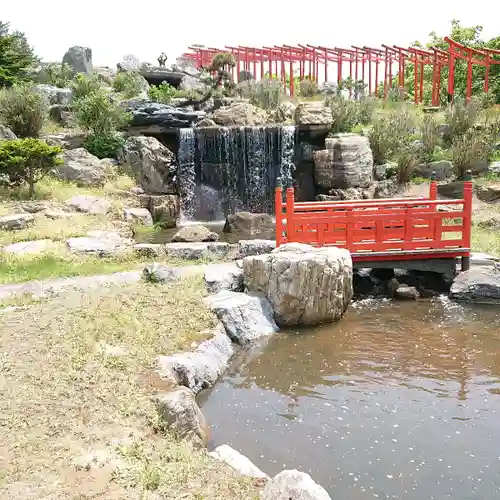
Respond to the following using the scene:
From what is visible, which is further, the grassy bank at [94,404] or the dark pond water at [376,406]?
the dark pond water at [376,406]

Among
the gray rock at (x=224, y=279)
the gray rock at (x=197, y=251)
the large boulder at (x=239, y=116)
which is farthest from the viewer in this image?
the large boulder at (x=239, y=116)

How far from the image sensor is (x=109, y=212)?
46.0ft

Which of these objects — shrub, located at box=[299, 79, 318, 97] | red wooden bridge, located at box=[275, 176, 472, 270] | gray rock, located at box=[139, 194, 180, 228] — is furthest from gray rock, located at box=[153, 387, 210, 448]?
A: shrub, located at box=[299, 79, 318, 97]

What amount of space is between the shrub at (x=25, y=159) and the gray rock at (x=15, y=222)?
179cm

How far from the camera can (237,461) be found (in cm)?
476

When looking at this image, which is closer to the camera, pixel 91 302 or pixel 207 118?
pixel 91 302

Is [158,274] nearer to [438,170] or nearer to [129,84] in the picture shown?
[438,170]

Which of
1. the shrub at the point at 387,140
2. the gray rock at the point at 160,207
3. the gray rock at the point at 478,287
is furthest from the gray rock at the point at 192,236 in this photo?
the shrub at the point at 387,140

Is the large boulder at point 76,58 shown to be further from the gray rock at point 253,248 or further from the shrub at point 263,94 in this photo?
the gray rock at point 253,248

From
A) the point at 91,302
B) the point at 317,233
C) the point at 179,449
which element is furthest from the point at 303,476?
the point at 317,233

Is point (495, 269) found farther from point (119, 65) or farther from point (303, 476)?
point (119, 65)

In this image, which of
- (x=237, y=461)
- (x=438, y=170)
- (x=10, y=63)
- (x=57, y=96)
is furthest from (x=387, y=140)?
(x=237, y=461)

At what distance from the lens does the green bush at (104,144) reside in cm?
1677

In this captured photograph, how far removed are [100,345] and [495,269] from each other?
6954 millimetres
